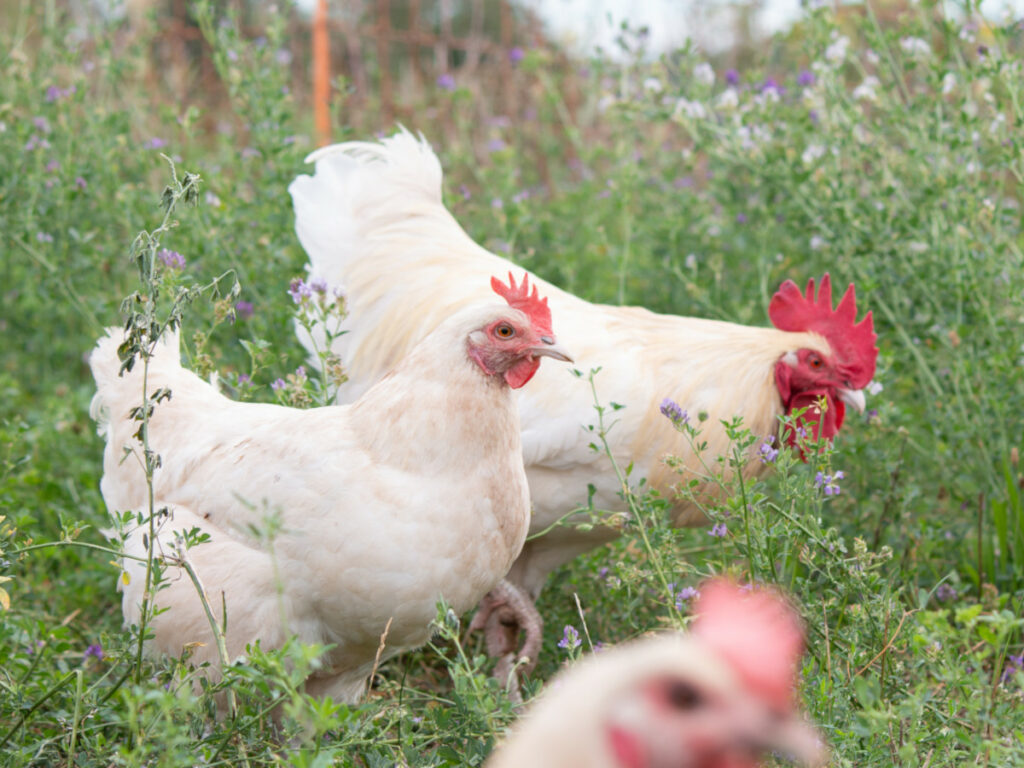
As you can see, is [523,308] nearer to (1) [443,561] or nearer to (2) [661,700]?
(1) [443,561]

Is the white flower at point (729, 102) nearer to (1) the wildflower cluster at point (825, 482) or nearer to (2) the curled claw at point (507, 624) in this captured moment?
(1) the wildflower cluster at point (825, 482)

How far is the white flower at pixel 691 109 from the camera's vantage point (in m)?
4.49

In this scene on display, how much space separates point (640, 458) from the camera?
139 inches

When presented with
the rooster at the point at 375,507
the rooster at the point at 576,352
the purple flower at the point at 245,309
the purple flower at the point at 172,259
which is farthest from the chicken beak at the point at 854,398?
the purple flower at the point at 245,309

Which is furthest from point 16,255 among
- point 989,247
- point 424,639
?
point 989,247

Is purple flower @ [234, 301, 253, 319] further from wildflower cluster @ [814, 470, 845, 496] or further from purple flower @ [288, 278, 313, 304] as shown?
wildflower cluster @ [814, 470, 845, 496]

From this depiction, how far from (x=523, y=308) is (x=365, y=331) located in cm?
126

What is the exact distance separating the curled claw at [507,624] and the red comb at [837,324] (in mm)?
1395

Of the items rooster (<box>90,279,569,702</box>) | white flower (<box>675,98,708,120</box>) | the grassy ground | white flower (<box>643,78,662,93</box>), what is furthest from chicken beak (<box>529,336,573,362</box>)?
white flower (<box>643,78,662,93</box>)

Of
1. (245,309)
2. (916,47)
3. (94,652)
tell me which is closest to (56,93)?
(245,309)

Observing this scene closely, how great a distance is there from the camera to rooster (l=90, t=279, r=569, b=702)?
257cm

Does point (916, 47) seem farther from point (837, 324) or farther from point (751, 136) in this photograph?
point (837, 324)

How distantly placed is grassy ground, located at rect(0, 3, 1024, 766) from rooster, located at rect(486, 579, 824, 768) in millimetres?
1200

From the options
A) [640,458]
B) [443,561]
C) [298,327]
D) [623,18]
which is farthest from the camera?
[623,18]
